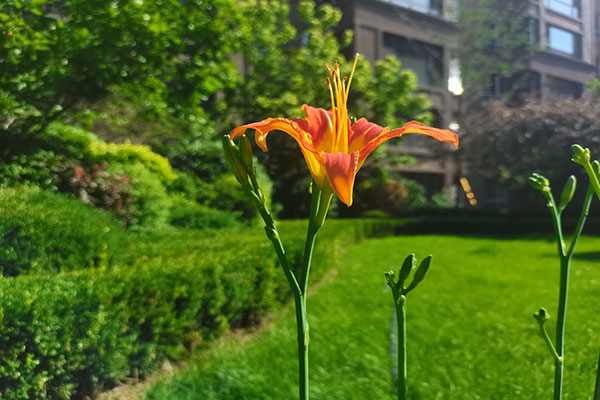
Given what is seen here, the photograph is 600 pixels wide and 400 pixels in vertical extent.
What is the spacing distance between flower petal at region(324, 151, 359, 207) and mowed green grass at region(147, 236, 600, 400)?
1.71 metres

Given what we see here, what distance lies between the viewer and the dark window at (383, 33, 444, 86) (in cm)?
1490

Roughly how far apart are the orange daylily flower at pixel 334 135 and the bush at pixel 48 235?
240cm

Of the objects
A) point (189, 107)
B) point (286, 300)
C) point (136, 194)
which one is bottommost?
point (286, 300)

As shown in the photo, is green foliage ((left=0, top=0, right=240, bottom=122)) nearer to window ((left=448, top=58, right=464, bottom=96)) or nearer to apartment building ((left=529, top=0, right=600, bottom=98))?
apartment building ((left=529, top=0, right=600, bottom=98))

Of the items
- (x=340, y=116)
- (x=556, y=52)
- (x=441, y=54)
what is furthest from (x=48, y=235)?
(x=441, y=54)

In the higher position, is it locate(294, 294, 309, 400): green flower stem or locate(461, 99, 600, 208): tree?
locate(461, 99, 600, 208): tree

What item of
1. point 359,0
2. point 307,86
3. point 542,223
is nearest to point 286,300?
point 307,86

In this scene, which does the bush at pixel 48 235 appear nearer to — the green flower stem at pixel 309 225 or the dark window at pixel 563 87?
the green flower stem at pixel 309 225

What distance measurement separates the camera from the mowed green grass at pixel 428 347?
2.06 metres

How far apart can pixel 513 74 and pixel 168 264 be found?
1643 centimetres

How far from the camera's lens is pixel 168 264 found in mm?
2627

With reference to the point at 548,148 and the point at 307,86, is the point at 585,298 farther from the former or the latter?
the point at 548,148

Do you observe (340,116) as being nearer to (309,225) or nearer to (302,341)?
(309,225)

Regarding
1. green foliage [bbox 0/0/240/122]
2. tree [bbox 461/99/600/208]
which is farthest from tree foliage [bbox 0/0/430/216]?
tree [bbox 461/99/600/208]
